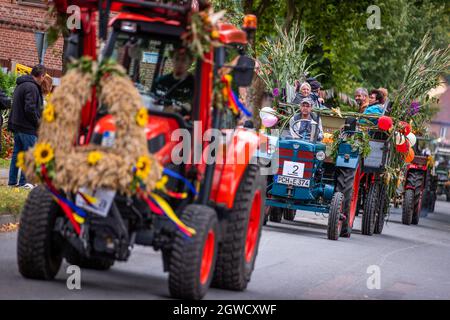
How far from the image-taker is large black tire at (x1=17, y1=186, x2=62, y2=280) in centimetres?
1038

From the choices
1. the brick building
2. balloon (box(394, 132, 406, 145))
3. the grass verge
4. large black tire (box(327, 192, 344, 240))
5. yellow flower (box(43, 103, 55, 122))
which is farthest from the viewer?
the brick building

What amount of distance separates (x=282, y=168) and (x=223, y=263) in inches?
299

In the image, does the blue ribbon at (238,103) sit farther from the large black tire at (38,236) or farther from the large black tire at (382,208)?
the large black tire at (382,208)

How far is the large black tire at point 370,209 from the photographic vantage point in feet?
67.0

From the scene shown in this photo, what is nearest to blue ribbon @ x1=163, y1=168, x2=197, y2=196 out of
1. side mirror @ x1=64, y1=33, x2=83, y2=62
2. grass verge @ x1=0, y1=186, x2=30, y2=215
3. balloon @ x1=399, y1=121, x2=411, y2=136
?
side mirror @ x1=64, y1=33, x2=83, y2=62

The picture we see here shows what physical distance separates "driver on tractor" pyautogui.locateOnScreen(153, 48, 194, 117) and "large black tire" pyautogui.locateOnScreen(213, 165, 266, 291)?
0.96 m

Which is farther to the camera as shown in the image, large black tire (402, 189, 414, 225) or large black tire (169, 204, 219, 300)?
large black tire (402, 189, 414, 225)

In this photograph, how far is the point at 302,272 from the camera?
13773mm

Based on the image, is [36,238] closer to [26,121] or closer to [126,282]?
[126,282]

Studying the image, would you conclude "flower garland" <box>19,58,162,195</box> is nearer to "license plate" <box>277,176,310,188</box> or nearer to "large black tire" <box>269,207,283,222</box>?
"license plate" <box>277,176,310,188</box>

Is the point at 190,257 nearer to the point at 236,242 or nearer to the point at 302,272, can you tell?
the point at 236,242

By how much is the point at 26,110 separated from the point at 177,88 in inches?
325

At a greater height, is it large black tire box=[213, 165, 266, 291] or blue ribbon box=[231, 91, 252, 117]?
blue ribbon box=[231, 91, 252, 117]

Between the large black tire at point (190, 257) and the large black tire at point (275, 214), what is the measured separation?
10.6 m
